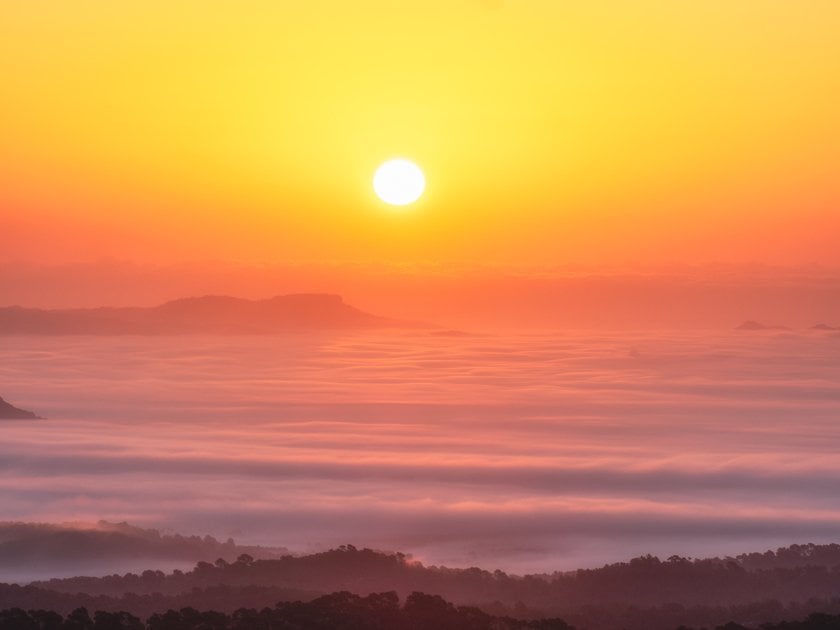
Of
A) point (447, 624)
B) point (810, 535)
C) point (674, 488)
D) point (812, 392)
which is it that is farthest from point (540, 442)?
point (447, 624)

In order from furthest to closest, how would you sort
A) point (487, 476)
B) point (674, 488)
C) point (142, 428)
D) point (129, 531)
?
point (142, 428)
point (487, 476)
point (674, 488)
point (129, 531)

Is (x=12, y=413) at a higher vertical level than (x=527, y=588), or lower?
higher

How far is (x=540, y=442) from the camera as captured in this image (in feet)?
374

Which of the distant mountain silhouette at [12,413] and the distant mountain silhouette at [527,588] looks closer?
the distant mountain silhouette at [527,588]

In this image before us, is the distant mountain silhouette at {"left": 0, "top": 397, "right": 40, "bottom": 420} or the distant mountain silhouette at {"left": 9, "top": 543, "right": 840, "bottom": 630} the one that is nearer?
the distant mountain silhouette at {"left": 9, "top": 543, "right": 840, "bottom": 630}

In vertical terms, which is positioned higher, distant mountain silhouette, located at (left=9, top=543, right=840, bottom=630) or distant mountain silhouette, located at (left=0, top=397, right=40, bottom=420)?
distant mountain silhouette, located at (left=0, top=397, right=40, bottom=420)

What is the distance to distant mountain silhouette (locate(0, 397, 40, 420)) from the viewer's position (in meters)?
115

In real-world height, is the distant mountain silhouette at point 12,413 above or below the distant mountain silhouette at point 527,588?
above

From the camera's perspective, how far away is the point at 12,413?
117m

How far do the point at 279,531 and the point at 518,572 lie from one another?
17.0m

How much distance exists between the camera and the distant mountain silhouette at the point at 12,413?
115 m

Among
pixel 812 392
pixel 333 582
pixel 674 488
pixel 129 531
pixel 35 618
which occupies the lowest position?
pixel 35 618

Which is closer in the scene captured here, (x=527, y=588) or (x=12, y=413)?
(x=527, y=588)

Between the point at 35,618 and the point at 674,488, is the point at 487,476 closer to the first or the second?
the point at 674,488
